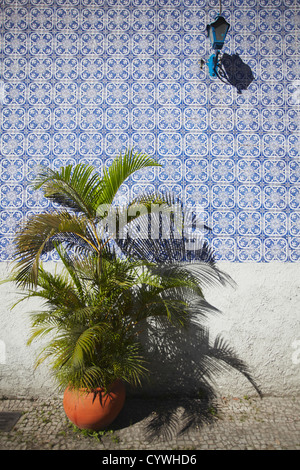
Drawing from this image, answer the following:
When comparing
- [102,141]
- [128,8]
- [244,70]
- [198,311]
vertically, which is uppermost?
[128,8]

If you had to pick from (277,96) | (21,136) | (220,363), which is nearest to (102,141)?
(21,136)

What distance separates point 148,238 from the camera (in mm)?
3658

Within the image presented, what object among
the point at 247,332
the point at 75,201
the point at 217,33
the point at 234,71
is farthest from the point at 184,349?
the point at 217,33

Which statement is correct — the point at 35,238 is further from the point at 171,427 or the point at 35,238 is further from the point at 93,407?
the point at 171,427

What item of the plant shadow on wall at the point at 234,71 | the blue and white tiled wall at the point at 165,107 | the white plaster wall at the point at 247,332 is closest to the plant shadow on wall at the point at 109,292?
the white plaster wall at the point at 247,332

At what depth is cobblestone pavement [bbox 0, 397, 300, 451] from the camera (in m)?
2.82

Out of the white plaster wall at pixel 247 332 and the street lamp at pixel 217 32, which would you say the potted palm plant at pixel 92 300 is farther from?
the street lamp at pixel 217 32

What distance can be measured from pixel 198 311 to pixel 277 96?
2649 mm

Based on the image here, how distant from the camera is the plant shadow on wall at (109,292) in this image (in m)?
2.75

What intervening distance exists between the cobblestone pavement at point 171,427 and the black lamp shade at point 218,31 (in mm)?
3888

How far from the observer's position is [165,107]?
380 centimetres

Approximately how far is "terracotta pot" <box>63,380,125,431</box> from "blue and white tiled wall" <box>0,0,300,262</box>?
1754 millimetres

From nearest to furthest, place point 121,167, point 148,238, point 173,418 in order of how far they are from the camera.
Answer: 1. point 121,167
2. point 173,418
3. point 148,238
